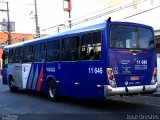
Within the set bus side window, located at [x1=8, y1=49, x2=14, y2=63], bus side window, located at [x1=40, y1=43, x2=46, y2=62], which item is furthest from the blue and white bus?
bus side window, located at [x1=8, y1=49, x2=14, y2=63]

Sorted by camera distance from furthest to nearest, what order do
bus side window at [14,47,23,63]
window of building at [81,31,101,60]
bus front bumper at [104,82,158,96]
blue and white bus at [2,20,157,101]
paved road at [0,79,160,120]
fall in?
bus side window at [14,47,23,63] → window of building at [81,31,101,60] → blue and white bus at [2,20,157,101] → bus front bumper at [104,82,158,96] → paved road at [0,79,160,120]

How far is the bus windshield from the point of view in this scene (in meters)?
13.6

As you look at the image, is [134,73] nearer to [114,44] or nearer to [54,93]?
[114,44]

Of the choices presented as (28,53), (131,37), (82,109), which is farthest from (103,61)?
(28,53)

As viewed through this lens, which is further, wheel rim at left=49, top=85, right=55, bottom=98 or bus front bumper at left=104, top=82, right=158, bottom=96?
wheel rim at left=49, top=85, right=55, bottom=98

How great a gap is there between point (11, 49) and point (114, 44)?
1024cm

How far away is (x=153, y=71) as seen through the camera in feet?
47.0

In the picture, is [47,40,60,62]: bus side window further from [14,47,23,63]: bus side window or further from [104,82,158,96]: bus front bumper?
[14,47,23,63]: bus side window

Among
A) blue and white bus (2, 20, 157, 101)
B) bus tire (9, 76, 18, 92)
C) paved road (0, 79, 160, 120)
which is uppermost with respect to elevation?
blue and white bus (2, 20, 157, 101)

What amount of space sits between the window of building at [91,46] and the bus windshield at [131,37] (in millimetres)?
499

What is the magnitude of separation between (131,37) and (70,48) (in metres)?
2.49

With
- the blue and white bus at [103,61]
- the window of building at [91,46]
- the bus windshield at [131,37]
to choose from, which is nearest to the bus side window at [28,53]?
the blue and white bus at [103,61]

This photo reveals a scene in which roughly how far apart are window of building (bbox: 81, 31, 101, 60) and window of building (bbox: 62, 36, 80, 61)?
0.46 meters

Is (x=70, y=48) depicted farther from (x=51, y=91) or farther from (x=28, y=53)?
(x=28, y=53)
